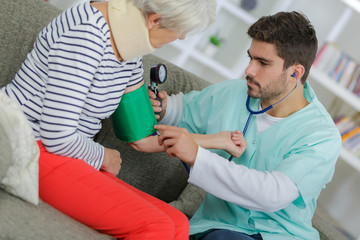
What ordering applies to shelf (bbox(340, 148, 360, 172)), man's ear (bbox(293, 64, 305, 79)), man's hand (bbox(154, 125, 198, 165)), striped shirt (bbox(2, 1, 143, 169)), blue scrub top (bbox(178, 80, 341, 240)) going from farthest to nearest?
shelf (bbox(340, 148, 360, 172)) → man's ear (bbox(293, 64, 305, 79)) → blue scrub top (bbox(178, 80, 341, 240)) → man's hand (bbox(154, 125, 198, 165)) → striped shirt (bbox(2, 1, 143, 169))

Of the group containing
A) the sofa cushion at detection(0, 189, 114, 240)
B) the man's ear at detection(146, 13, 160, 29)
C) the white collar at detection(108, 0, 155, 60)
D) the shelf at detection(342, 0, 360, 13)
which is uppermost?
the shelf at detection(342, 0, 360, 13)

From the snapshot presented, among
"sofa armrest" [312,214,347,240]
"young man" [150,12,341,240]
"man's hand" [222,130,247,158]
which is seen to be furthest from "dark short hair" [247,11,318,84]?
"sofa armrest" [312,214,347,240]

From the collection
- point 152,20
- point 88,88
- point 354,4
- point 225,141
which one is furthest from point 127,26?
point 354,4

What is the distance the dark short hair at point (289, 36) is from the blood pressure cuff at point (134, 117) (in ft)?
1.68

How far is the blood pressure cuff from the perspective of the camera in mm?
1374

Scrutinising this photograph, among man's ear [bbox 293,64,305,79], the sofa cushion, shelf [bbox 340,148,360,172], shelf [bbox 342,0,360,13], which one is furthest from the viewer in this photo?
shelf [bbox 342,0,360,13]

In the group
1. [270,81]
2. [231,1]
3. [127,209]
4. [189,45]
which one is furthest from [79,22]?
[231,1]

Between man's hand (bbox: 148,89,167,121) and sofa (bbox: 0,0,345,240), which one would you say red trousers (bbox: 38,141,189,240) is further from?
man's hand (bbox: 148,89,167,121)

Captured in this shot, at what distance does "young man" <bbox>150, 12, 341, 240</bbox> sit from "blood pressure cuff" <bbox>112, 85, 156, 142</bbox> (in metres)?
0.06

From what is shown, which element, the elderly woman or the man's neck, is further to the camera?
the man's neck

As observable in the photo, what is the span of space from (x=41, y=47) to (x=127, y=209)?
52 cm

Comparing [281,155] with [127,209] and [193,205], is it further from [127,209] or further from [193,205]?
[127,209]

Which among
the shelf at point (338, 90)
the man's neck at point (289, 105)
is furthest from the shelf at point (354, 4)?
the man's neck at point (289, 105)

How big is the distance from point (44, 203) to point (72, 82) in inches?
13.5
